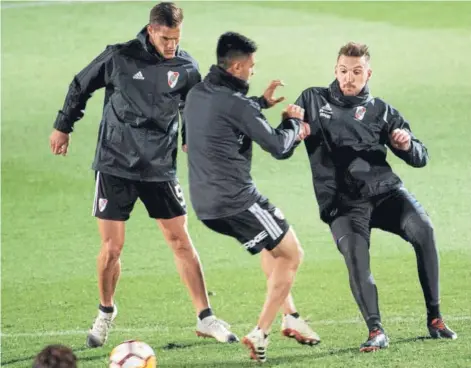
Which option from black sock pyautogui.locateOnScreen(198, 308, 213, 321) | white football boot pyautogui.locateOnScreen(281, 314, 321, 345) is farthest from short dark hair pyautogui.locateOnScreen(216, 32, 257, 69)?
black sock pyautogui.locateOnScreen(198, 308, 213, 321)

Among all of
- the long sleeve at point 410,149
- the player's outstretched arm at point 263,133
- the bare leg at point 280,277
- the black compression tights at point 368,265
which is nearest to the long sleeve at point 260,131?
the player's outstretched arm at point 263,133

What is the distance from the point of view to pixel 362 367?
26.0ft

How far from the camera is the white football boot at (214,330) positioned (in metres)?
8.96

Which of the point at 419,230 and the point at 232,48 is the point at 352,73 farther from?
the point at 419,230

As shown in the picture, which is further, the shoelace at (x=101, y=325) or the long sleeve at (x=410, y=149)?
Answer: the shoelace at (x=101, y=325)

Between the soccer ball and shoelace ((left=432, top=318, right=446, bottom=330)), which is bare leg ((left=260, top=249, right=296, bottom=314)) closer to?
shoelace ((left=432, top=318, right=446, bottom=330))

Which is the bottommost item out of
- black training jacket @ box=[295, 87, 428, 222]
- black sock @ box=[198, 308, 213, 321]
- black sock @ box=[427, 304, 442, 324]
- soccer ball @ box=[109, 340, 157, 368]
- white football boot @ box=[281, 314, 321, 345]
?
black sock @ box=[198, 308, 213, 321]

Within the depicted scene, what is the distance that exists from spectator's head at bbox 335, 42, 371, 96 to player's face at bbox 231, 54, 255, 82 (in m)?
0.76

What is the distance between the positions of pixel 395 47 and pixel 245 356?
39.9ft

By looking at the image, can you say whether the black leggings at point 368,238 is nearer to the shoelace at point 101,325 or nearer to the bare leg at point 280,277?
the bare leg at point 280,277

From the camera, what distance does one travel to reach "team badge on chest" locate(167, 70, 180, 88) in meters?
9.08

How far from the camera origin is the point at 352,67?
866 centimetres

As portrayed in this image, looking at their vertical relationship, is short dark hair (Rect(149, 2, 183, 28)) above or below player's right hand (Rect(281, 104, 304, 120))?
above

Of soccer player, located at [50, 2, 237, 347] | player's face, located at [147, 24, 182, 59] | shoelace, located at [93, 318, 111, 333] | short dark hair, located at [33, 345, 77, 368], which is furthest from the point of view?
shoelace, located at [93, 318, 111, 333]
